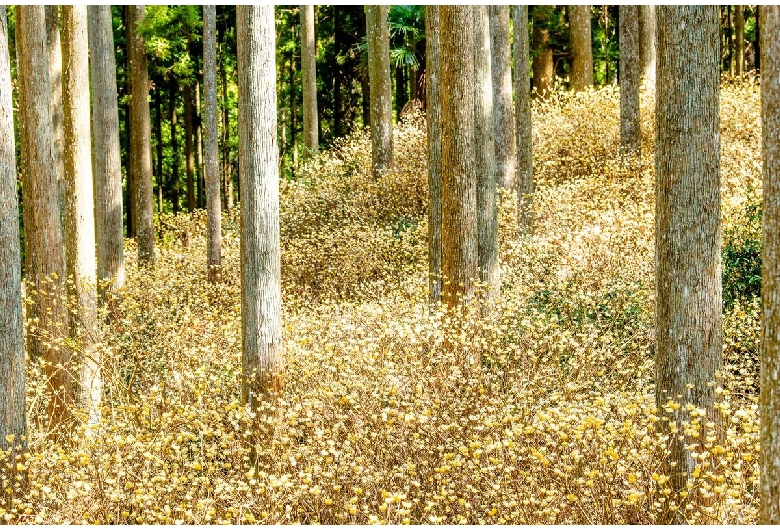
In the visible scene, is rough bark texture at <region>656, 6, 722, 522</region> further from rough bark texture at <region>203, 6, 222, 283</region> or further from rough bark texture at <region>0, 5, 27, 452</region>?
rough bark texture at <region>203, 6, 222, 283</region>

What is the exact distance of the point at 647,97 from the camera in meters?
15.9

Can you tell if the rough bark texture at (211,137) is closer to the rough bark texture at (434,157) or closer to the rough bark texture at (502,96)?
the rough bark texture at (502,96)

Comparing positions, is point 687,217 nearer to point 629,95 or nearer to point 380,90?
point 629,95

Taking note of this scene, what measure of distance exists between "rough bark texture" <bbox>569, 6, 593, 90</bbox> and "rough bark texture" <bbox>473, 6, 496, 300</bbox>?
422 inches

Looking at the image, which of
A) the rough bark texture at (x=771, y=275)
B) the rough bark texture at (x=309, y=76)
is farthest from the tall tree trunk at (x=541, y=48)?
the rough bark texture at (x=771, y=275)

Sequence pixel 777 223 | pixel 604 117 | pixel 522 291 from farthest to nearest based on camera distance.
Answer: pixel 604 117
pixel 522 291
pixel 777 223

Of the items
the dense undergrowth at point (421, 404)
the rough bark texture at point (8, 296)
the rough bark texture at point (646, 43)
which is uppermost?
the rough bark texture at point (646, 43)

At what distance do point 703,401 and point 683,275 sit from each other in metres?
0.76

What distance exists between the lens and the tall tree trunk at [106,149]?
1017cm

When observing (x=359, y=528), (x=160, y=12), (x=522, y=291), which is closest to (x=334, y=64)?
(x=160, y=12)

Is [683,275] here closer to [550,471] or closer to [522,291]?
[550,471]

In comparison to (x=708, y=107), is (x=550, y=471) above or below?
below

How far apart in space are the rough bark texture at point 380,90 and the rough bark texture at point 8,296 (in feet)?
34.1

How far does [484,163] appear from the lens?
9.04 m
